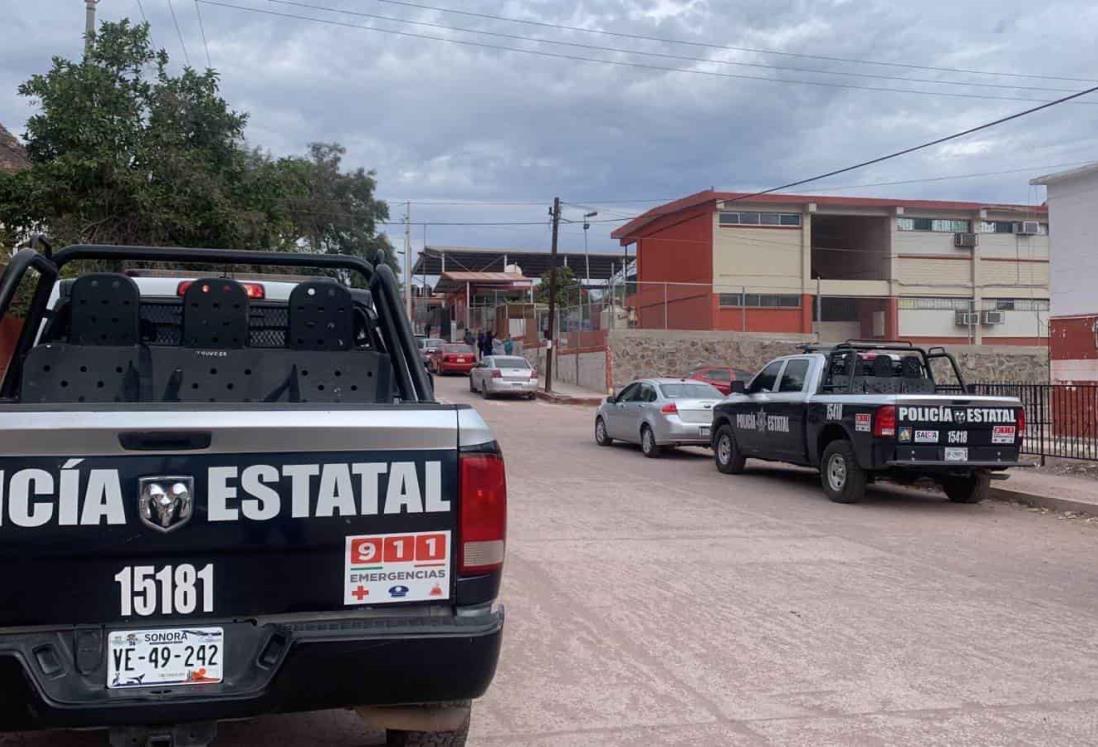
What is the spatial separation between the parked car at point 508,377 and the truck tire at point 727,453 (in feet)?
58.0

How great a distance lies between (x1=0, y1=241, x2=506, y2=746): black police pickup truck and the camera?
3279 millimetres

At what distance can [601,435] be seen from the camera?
20.9 metres

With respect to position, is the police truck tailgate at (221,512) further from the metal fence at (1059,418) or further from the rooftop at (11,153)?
the rooftop at (11,153)

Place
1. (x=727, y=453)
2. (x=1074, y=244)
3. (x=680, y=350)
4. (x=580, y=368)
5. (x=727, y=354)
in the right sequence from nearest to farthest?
1. (x=727, y=453)
2. (x=1074, y=244)
3. (x=680, y=350)
4. (x=727, y=354)
5. (x=580, y=368)

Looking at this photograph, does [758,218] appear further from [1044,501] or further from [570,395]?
[1044,501]

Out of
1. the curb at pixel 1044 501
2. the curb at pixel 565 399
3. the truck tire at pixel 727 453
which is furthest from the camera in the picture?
the curb at pixel 565 399

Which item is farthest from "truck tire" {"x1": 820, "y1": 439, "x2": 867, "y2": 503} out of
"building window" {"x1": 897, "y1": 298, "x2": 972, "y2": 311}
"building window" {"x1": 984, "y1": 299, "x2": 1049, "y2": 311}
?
"building window" {"x1": 984, "y1": 299, "x2": 1049, "y2": 311}

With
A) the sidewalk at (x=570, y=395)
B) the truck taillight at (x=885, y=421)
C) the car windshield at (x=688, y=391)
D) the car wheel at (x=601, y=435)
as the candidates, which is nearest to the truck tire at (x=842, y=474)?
the truck taillight at (x=885, y=421)

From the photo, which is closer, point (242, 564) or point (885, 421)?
point (242, 564)

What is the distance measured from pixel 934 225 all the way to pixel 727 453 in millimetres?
34693

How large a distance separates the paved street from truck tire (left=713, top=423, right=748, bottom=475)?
9.28 feet

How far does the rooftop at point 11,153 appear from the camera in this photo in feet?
78.8

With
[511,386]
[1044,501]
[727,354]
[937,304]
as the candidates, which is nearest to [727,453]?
[1044,501]

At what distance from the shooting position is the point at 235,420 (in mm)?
3430
